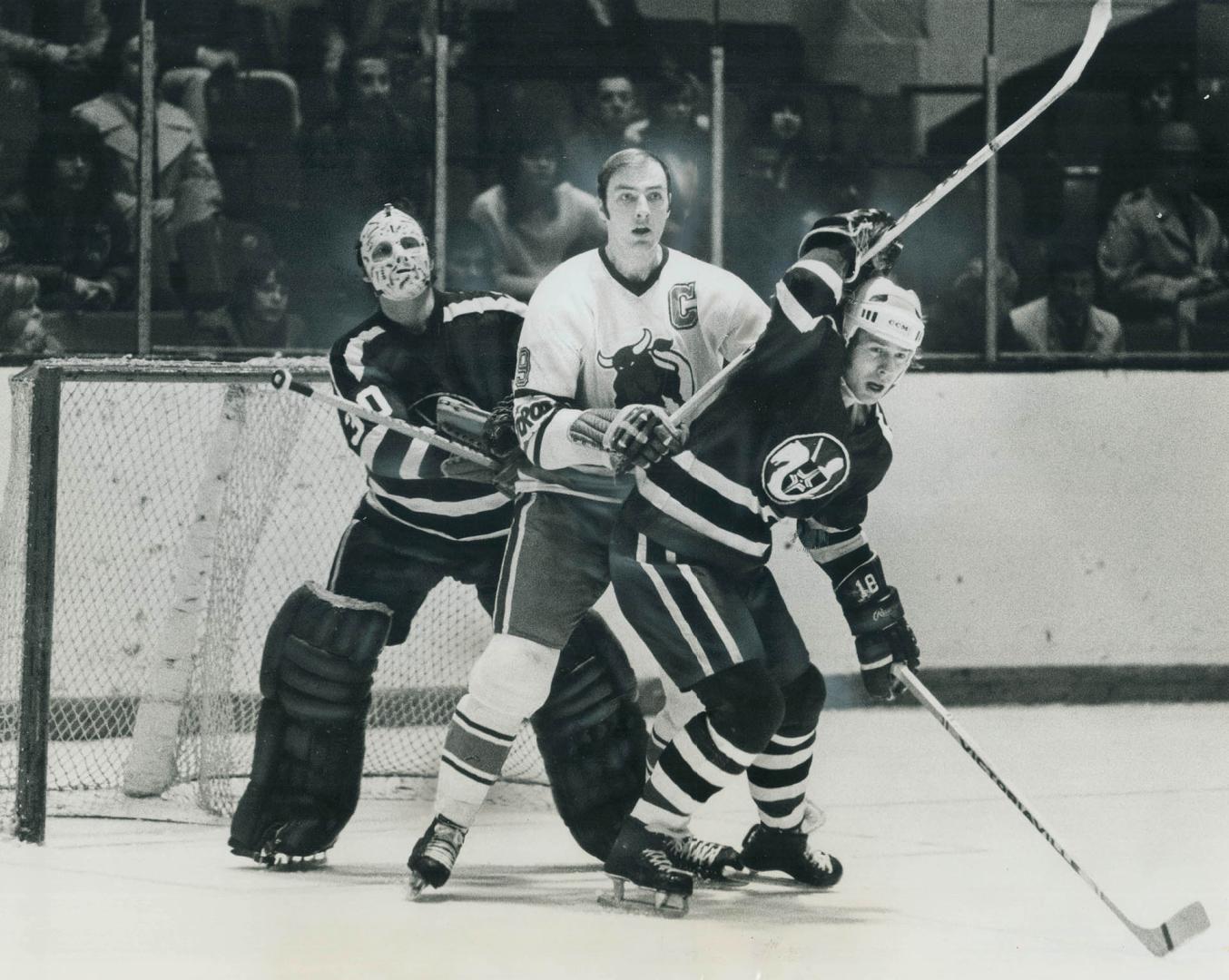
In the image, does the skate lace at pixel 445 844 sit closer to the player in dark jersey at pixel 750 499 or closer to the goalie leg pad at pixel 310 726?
the player in dark jersey at pixel 750 499

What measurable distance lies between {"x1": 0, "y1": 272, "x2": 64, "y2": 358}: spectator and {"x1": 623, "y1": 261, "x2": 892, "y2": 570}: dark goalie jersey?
215cm

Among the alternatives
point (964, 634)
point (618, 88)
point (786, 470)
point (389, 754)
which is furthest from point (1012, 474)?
point (786, 470)

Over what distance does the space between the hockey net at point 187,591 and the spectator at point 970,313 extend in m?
1.47

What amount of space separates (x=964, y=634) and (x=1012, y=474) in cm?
42

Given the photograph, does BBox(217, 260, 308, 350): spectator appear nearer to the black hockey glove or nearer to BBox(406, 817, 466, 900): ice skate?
the black hockey glove

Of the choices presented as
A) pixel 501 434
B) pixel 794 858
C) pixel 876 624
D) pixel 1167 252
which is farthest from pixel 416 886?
pixel 1167 252

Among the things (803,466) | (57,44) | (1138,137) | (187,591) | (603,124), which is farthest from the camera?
(1138,137)

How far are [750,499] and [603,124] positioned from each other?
2217 millimetres

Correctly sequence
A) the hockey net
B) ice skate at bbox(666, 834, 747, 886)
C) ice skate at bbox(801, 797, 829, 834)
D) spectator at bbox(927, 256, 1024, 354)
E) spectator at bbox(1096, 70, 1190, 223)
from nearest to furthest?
1. ice skate at bbox(666, 834, 747, 886)
2. ice skate at bbox(801, 797, 829, 834)
3. the hockey net
4. spectator at bbox(927, 256, 1024, 354)
5. spectator at bbox(1096, 70, 1190, 223)

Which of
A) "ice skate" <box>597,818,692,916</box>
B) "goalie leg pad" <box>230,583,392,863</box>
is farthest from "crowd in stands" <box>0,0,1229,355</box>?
"ice skate" <box>597,818,692,916</box>

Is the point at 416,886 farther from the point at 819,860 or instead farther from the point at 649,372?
the point at 649,372

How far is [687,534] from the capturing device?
3.16m

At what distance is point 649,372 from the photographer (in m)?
3.28

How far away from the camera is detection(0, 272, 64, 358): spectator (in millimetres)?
4805
